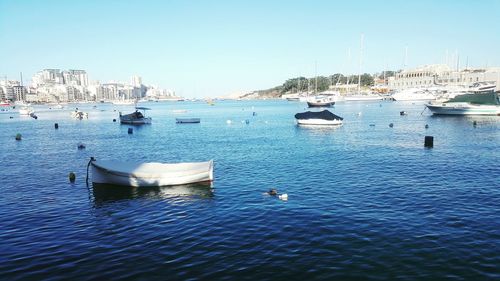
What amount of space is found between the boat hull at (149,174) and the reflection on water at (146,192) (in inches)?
15.9

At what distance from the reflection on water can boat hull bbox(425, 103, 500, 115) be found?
A: 319 feet

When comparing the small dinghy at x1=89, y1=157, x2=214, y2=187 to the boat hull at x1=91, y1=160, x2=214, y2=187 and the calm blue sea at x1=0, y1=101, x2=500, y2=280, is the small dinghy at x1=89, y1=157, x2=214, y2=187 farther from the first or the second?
the calm blue sea at x1=0, y1=101, x2=500, y2=280

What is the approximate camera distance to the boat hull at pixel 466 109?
101m

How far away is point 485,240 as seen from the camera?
65.4 ft

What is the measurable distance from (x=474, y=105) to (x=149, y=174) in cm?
10361

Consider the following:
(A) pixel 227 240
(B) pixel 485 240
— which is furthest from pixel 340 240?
(B) pixel 485 240

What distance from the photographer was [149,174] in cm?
3262

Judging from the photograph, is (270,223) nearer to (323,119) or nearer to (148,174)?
(148,174)

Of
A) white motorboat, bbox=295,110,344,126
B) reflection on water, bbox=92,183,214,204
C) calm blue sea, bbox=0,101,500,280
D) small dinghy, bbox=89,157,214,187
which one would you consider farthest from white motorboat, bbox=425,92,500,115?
reflection on water, bbox=92,183,214,204

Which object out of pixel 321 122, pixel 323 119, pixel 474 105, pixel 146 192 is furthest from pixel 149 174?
pixel 474 105

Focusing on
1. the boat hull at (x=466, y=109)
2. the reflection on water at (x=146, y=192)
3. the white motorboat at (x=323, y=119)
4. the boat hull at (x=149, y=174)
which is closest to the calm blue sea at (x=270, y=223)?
the reflection on water at (x=146, y=192)

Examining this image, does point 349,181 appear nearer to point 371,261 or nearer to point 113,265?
point 371,261

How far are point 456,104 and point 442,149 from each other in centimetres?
6635

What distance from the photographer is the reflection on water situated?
30.5 m
